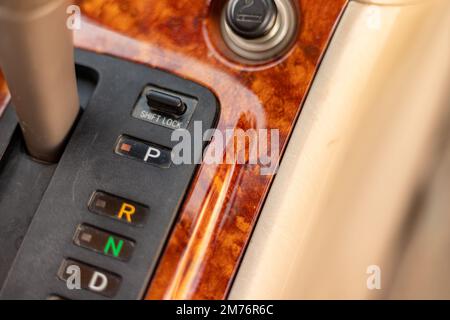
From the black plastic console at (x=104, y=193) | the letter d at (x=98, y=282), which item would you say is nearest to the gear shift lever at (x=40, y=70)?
the black plastic console at (x=104, y=193)

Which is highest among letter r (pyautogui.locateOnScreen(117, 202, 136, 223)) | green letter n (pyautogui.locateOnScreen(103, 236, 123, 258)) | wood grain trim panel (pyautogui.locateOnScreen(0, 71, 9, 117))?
wood grain trim panel (pyautogui.locateOnScreen(0, 71, 9, 117))

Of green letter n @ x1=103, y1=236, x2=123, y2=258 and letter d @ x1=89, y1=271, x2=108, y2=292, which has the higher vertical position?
green letter n @ x1=103, y1=236, x2=123, y2=258

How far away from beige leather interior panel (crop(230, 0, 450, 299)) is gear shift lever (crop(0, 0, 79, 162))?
21cm

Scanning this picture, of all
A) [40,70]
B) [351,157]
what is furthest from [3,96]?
[351,157]

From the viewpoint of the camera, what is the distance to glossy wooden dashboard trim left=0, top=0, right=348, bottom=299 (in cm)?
58

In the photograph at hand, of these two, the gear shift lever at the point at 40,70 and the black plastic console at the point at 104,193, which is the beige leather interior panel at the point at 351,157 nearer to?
the black plastic console at the point at 104,193

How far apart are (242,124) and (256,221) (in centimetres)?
9

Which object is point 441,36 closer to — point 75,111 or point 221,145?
point 221,145

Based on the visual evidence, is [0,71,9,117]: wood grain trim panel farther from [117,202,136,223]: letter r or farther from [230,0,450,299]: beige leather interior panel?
[230,0,450,299]: beige leather interior panel

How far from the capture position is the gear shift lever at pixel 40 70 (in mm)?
472

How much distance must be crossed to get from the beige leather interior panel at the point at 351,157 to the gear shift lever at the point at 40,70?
206mm

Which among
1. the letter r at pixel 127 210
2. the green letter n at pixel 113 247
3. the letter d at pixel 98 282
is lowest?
the letter d at pixel 98 282

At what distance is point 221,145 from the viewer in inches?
23.9

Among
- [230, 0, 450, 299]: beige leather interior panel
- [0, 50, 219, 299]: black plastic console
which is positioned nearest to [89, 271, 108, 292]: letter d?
[0, 50, 219, 299]: black plastic console
